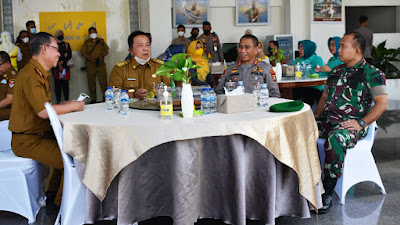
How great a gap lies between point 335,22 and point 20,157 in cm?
999

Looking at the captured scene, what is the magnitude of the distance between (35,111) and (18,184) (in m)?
0.53

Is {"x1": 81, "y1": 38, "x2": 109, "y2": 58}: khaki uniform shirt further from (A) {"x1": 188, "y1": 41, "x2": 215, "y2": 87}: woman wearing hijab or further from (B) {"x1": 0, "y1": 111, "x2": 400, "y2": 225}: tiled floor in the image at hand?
(B) {"x1": 0, "y1": 111, "x2": 400, "y2": 225}: tiled floor

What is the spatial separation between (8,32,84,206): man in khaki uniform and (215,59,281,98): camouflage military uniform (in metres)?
1.62

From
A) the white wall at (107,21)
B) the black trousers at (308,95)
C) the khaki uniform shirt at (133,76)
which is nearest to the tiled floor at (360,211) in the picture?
the khaki uniform shirt at (133,76)

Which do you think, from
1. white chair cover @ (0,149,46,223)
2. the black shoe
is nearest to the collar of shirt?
white chair cover @ (0,149,46,223)

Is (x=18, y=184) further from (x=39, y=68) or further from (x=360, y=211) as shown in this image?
(x=360, y=211)

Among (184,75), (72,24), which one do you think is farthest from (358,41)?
(72,24)

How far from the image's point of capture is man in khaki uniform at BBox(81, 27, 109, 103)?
35.0ft

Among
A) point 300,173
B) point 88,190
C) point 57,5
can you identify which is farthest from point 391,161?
point 57,5

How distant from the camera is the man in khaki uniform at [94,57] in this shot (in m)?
10.7

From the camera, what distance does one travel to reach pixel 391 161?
493 centimetres

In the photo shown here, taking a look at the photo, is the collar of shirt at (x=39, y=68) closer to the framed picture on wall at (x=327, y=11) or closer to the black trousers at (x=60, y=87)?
the black trousers at (x=60, y=87)

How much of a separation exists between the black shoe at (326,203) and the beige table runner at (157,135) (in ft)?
1.33

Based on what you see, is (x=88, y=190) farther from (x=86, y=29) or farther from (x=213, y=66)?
(x=86, y=29)
